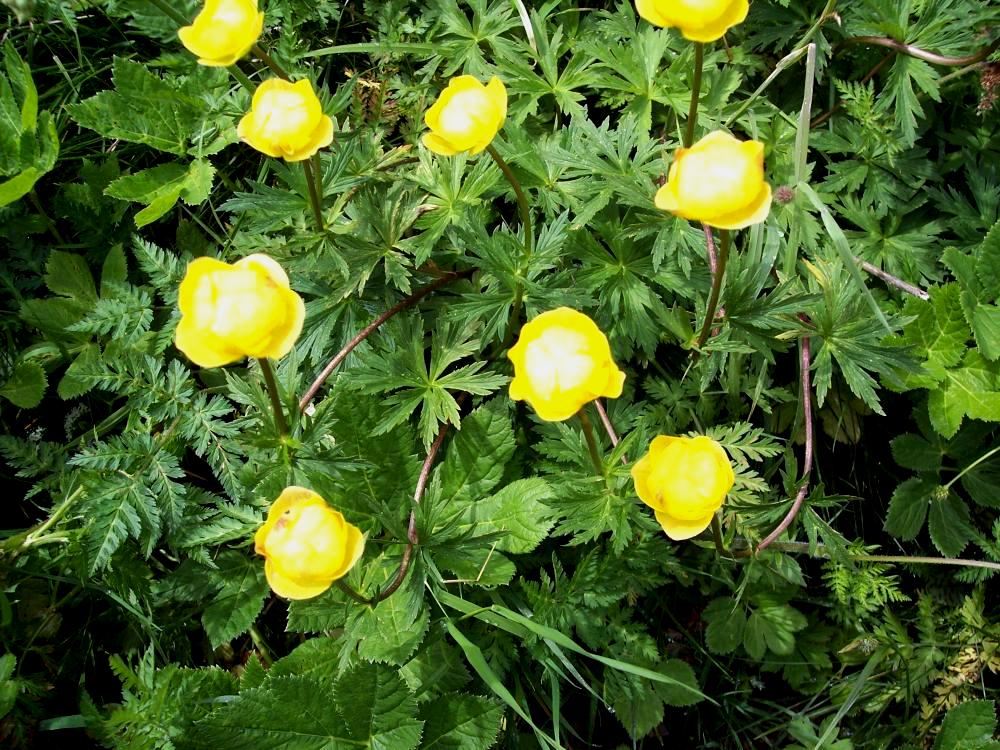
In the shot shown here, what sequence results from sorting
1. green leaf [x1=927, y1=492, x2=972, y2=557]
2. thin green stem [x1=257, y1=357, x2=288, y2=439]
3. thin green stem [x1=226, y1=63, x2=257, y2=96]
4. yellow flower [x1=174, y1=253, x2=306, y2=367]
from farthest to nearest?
green leaf [x1=927, y1=492, x2=972, y2=557] → thin green stem [x1=226, y1=63, x2=257, y2=96] → thin green stem [x1=257, y1=357, x2=288, y2=439] → yellow flower [x1=174, y1=253, x2=306, y2=367]

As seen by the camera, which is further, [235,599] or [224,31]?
[235,599]

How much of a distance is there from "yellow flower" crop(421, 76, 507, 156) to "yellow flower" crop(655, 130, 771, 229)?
334 millimetres

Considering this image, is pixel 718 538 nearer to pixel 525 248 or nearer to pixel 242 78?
pixel 525 248

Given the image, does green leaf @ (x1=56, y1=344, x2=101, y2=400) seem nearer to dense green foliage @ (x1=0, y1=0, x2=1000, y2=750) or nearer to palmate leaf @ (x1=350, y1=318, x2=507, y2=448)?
dense green foliage @ (x1=0, y1=0, x2=1000, y2=750)

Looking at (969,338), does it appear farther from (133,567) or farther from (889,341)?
(133,567)

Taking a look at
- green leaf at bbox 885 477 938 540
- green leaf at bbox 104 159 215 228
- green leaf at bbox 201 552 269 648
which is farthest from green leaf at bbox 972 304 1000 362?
green leaf at bbox 104 159 215 228

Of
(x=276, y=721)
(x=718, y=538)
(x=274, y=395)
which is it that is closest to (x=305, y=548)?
(x=274, y=395)

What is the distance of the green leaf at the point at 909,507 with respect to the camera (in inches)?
78.7

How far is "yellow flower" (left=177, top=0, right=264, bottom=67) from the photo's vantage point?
1.37 m

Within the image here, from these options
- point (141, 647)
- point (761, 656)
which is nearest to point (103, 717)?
point (141, 647)

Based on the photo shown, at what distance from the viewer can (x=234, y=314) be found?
121 cm

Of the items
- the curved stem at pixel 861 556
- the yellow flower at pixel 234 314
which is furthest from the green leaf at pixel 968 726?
the yellow flower at pixel 234 314

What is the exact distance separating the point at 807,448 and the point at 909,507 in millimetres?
444

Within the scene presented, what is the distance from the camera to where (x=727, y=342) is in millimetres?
1638
